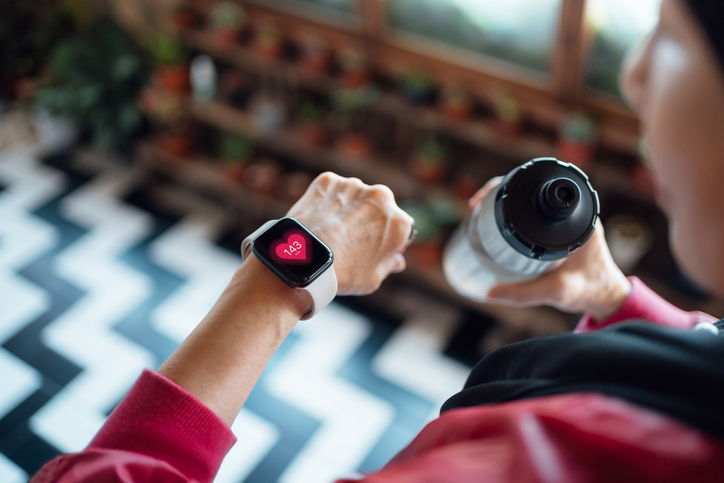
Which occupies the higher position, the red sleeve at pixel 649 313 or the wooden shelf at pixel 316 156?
the red sleeve at pixel 649 313

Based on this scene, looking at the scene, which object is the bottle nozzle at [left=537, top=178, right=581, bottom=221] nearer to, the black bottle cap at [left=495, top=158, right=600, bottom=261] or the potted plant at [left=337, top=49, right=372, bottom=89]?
the black bottle cap at [left=495, top=158, right=600, bottom=261]

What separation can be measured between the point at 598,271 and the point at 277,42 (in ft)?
7.88

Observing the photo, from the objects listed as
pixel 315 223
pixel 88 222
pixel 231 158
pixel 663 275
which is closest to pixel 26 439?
pixel 88 222

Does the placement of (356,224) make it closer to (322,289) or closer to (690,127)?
(322,289)

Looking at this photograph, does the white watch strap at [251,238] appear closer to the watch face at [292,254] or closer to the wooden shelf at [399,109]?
the watch face at [292,254]

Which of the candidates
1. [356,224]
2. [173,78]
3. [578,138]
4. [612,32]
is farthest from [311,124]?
[356,224]

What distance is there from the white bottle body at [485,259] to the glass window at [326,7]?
6.36ft

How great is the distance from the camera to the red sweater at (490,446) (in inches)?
19.6

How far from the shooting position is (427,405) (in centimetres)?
265

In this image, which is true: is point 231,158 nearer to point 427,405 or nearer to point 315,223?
point 427,405

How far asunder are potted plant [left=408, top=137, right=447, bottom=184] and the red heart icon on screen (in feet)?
6.37

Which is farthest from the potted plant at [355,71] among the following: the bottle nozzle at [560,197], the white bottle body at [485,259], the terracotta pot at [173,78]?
the bottle nozzle at [560,197]

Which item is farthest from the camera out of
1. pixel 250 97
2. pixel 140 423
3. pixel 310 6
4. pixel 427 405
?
pixel 250 97

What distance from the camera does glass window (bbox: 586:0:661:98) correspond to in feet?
6.31
